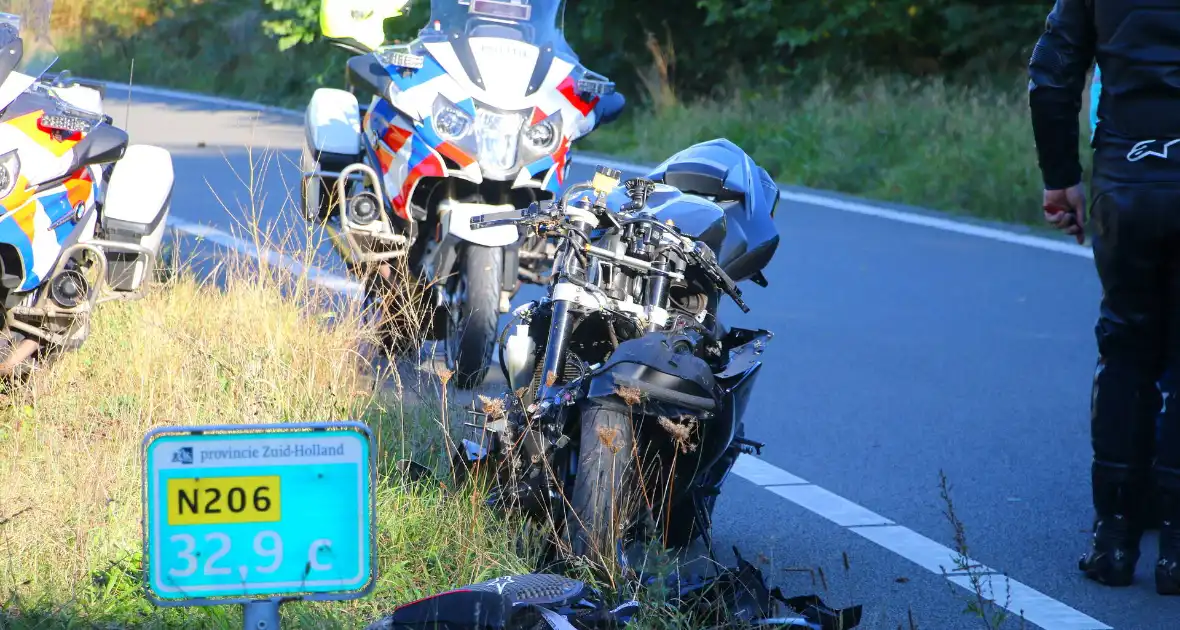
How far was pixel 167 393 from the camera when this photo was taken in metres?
5.94

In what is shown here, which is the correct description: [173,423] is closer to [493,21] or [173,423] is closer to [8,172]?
[8,172]

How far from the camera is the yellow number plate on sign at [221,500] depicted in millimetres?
2742

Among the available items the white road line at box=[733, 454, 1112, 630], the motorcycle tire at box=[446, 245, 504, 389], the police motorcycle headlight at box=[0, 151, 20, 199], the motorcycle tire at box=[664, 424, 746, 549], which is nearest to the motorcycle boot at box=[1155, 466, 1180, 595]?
the white road line at box=[733, 454, 1112, 630]

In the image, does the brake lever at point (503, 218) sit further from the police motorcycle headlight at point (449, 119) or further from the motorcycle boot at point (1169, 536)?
the police motorcycle headlight at point (449, 119)

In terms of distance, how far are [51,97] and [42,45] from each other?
1.16 ft

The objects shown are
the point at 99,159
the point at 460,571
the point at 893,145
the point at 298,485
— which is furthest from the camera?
the point at 893,145

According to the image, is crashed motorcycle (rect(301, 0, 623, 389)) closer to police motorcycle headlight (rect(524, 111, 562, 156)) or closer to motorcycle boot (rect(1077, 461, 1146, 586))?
police motorcycle headlight (rect(524, 111, 562, 156))

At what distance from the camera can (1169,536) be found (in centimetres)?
487

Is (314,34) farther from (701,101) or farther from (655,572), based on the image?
(655,572)

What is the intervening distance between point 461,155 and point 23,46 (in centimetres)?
183

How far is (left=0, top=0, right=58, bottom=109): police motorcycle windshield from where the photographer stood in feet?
18.1

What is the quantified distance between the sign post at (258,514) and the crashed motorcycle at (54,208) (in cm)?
289

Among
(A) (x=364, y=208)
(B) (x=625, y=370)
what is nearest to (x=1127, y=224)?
(B) (x=625, y=370)

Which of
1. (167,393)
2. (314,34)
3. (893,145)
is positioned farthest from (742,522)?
(314,34)
